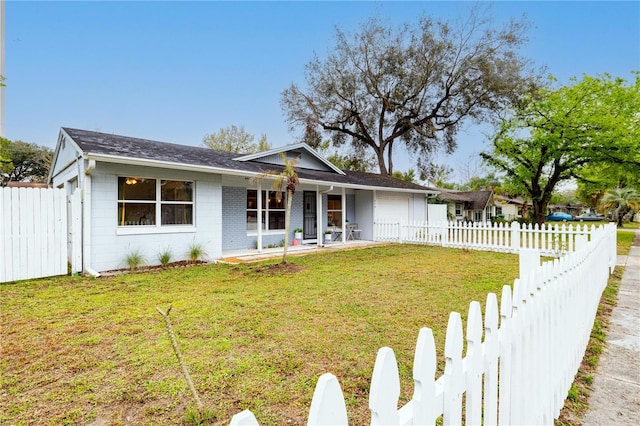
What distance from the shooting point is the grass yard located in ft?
7.85

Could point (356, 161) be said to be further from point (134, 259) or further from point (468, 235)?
point (134, 259)

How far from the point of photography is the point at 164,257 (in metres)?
8.31

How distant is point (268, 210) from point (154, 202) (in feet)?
14.3

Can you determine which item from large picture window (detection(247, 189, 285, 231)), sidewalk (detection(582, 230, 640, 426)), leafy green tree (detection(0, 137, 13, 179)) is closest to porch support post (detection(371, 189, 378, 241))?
large picture window (detection(247, 189, 285, 231))

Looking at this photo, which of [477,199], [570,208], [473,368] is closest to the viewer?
[473,368]

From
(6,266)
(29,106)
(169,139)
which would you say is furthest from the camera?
(169,139)

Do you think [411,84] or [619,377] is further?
[411,84]

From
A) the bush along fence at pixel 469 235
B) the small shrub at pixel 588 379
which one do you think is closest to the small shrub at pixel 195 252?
the bush along fence at pixel 469 235

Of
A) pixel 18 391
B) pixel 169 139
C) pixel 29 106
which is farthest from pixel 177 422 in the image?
pixel 169 139

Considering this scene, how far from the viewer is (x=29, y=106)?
17.8m

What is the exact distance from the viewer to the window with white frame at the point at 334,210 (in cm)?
1457

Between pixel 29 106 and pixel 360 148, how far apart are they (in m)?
23.9

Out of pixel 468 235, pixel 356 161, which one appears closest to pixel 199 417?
pixel 468 235

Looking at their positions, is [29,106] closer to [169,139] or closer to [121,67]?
[121,67]
